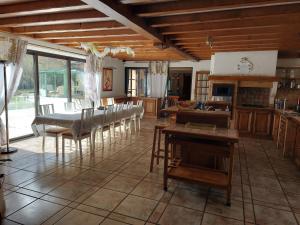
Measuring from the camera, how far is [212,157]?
9.39 feet

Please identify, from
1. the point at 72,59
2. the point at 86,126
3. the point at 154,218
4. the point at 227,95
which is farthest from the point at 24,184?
the point at 227,95

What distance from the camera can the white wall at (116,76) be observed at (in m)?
7.66

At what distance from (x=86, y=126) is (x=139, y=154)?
1.11 meters

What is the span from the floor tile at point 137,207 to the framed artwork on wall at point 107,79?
18.3 ft

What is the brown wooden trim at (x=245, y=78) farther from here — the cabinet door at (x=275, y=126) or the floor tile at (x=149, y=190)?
the floor tile at (x=149, y=190)

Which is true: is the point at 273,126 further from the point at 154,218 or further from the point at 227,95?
the point at 154,218

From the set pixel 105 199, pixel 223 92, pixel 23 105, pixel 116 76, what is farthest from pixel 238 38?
pixel 116 76

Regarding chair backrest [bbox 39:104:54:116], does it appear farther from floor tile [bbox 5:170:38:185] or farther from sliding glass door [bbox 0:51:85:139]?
floor tile [bbox 5:170:38:185]

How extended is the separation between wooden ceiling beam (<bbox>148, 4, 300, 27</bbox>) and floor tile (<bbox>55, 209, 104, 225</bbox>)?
2.75 metres

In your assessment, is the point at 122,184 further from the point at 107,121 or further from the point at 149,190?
the point at 107,121

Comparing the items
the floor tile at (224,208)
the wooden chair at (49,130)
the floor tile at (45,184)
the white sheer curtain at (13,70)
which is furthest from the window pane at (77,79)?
the floor tile at (224,208)

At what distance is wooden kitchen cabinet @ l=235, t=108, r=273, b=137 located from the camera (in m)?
5.29

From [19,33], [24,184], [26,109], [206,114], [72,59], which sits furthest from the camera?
[72,59]

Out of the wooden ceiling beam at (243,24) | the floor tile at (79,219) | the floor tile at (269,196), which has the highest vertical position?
the wooden ceiling beam at (243,24)
